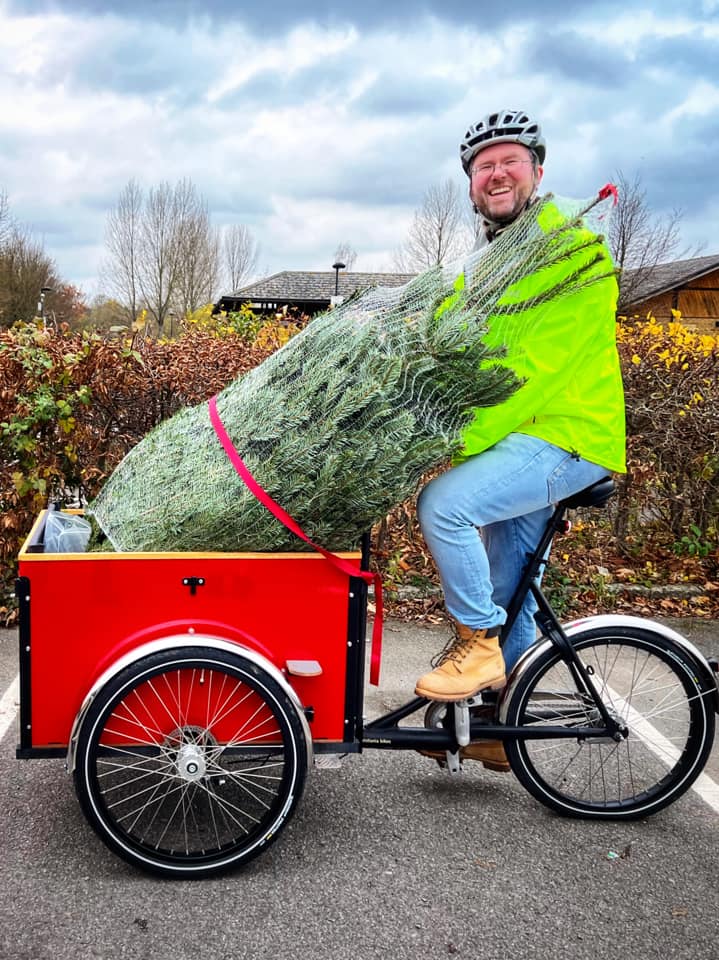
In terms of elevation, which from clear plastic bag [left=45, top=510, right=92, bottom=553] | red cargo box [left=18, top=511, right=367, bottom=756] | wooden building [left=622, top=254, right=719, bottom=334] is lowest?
red cargo box [left=18, top=511, right=367, bottom=756]

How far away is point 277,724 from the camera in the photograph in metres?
2.52

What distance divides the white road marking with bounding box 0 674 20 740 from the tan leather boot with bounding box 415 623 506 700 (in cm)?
183

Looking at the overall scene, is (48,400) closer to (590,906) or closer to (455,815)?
(455,815)

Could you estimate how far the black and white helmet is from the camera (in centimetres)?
265

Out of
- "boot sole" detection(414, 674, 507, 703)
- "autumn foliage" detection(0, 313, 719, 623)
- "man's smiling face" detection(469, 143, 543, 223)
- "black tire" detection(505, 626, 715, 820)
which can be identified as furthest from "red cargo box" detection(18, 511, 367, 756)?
Answer: "autumn foliage" detection(0, 313, 719, 623)

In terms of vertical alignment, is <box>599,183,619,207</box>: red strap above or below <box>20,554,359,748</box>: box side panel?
above

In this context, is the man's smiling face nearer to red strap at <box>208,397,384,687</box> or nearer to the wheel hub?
red strap at <box>208,397,384,687</box>

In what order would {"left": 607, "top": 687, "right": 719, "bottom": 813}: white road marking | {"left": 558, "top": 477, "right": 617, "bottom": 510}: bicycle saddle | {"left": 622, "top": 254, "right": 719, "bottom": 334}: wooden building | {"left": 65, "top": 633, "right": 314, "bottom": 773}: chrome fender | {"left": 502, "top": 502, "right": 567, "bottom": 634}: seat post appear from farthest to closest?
{"left": 622, "top": 254, "right": 719, "bottom": 334}: wooden building < {"left": 607, "top": 687, "right": 719, "bottom": 813}: white road marking < {"left": 502, "top": 502, "right": 567, "bottom": 634}: seat post < {"left": 558, "top": 477, "right": 617, "bottom": 510}: bicycle saddle < {"left": 65, "top": 633, "right": 314, "bottom": 773}: chrome fender

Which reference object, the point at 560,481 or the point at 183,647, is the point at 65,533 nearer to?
the point at 183,647

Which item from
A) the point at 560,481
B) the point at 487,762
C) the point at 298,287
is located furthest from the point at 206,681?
the point at 298,287

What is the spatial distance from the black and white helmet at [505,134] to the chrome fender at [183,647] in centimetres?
176

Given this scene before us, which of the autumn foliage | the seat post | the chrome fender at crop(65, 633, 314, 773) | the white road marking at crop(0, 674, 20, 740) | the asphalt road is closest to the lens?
the asphalt road

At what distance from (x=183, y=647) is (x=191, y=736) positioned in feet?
1.10

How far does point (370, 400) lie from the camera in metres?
2.40
